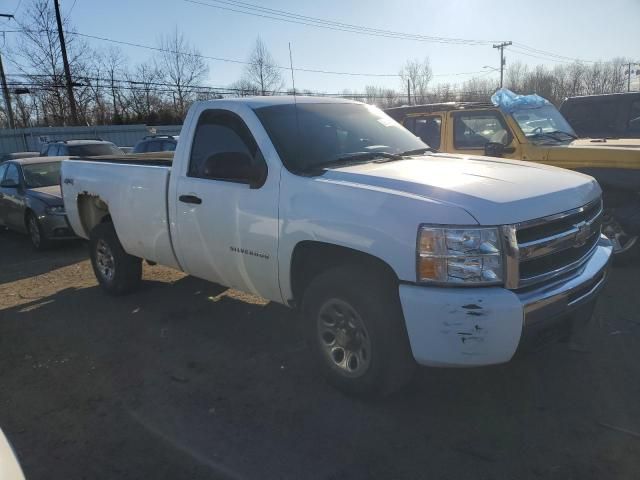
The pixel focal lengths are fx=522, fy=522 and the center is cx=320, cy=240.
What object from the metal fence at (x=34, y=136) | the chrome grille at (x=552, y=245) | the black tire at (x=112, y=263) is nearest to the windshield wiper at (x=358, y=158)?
the chrome grille at (x=552, y=245)

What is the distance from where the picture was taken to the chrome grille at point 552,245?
291 centimetres

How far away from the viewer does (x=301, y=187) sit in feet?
11.5

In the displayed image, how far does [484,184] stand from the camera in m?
3.18

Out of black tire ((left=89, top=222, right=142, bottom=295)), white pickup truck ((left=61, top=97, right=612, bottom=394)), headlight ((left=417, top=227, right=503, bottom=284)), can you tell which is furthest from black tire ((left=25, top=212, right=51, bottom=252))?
headlight ((left=417, top=227, right=503, bottom=284))

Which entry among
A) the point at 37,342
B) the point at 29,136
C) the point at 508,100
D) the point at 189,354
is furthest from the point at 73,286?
the point at 29,136

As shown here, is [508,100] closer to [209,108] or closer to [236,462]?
[209,108]

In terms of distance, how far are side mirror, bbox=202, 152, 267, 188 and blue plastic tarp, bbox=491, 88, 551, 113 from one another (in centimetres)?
470

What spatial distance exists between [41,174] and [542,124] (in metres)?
8.63

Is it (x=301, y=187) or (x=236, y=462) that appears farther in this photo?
(x=301, y=187)

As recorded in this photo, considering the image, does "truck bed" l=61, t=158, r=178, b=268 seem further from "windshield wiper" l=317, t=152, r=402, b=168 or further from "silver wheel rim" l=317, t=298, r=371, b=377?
"silver wheel rim" l=317, t=298, r=371, b=377

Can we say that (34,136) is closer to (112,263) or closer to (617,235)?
(112,263)

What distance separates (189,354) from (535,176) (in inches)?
120

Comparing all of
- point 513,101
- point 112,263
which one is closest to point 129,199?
point 112,263

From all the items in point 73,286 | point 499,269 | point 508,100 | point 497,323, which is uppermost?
point 508,100
